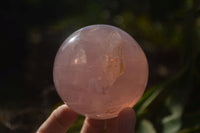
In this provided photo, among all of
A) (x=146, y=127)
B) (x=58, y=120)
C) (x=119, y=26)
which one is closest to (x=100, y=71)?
(x=58, y=120)

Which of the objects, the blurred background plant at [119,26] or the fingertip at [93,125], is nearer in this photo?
the fingertip at [93,125]

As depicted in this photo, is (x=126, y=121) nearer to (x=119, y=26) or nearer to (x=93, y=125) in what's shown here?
(x=93, y=125)

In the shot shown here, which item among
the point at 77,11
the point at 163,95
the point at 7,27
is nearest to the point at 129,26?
the point at 77,11

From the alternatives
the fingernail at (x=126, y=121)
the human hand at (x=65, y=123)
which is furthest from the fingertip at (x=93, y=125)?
the fingernail at (x=126, y=121)

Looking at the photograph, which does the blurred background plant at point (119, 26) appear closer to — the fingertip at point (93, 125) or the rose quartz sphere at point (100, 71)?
the fingertip at point (93, 125)

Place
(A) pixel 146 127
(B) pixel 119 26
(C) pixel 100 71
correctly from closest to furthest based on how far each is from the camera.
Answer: (C) pixel 100 71 → (A) pixel 146 127 → (B) pixel 119 26

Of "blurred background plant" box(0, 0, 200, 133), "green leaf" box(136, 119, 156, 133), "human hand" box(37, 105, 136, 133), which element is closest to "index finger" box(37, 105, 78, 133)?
"human hand" box(37, 105, 136, 133)

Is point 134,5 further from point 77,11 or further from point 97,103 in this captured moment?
point 97,103
